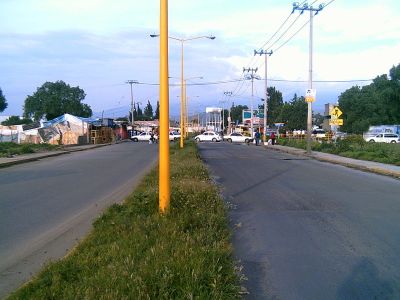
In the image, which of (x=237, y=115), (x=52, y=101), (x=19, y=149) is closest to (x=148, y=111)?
(x=237, y=115)

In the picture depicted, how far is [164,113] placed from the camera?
27.8 ft

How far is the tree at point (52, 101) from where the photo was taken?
327 feet

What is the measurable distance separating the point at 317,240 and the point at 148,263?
12.1 feet

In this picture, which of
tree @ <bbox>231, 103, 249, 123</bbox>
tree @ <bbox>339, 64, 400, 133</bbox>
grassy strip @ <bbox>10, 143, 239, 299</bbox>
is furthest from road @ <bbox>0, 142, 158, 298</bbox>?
tree @ <bbox>231, 103, 249, 123</bbox>

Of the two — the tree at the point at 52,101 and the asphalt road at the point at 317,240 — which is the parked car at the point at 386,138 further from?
the tree at the point at 52,101

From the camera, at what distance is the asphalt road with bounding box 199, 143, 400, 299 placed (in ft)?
18.5

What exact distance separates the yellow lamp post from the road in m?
1.77

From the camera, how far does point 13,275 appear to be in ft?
20.9

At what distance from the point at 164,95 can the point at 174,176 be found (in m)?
5.59

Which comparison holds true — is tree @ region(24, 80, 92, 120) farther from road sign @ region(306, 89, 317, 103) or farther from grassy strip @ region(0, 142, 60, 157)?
road sign @ region(306, 89, 317, 103)

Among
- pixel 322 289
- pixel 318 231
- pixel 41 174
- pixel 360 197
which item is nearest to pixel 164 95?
pixel 318 231

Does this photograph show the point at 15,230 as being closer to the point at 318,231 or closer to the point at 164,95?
the point at 164,95

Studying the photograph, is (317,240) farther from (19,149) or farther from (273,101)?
(273,101)

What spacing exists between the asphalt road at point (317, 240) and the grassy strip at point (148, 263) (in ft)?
1.83
